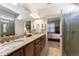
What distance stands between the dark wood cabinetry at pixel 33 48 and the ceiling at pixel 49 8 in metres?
0.42

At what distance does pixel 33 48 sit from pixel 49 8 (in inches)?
29.0

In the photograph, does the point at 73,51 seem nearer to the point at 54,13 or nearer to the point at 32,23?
the point at 54,13

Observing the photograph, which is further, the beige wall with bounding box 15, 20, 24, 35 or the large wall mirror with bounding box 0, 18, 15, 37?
the beige wall with bounding box 15, 20, 24, 35

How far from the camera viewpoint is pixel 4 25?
169cm

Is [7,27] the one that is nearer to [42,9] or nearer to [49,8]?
[42,9]

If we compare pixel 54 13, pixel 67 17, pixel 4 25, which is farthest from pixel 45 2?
pixel 4 25

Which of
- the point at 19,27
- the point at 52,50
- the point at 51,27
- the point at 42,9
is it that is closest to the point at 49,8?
the point at 42,9

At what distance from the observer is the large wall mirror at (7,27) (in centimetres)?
166

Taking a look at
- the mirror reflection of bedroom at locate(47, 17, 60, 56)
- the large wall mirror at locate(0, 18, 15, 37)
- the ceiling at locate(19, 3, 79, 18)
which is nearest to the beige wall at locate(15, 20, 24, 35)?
the large wall mirror at locate(0, 18, 15, 37)

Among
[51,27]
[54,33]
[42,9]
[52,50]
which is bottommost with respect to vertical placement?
[52,50]

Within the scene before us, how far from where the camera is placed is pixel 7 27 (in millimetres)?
1719

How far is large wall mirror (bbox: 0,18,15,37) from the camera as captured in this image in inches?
65.4

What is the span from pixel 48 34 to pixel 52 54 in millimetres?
340

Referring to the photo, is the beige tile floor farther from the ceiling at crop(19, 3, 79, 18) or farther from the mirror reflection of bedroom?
the ceiling at crop(19, 3, 79, 18)
